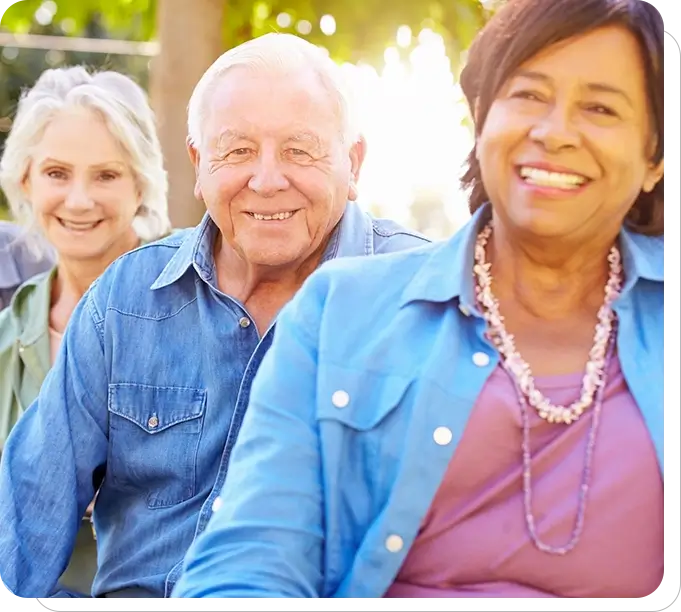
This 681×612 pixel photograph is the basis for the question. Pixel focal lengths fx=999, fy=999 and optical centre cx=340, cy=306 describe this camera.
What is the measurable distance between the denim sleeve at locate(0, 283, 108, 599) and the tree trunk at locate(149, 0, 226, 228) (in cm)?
36

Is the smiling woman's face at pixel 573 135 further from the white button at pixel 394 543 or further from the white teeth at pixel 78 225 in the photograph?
the white teeth at pixel 78 225

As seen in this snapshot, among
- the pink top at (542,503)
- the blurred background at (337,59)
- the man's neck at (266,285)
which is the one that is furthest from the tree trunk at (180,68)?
the pink top at (542,503)

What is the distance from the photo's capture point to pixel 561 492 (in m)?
1.74

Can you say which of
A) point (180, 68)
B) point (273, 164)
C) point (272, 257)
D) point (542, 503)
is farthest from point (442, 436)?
point (180, 68)

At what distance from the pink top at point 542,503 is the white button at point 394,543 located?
0.15ft

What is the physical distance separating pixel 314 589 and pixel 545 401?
20.5 inches

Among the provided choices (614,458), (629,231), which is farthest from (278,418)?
(629,231)

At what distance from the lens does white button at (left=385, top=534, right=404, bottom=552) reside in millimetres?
1724

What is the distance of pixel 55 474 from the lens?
6.93 feet

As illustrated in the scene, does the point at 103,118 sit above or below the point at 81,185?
above

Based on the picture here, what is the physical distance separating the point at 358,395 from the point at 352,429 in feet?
0.20

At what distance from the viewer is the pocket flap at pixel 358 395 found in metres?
1.74

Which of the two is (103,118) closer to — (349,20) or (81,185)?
(81,185)

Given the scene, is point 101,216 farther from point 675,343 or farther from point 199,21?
point 675,343
